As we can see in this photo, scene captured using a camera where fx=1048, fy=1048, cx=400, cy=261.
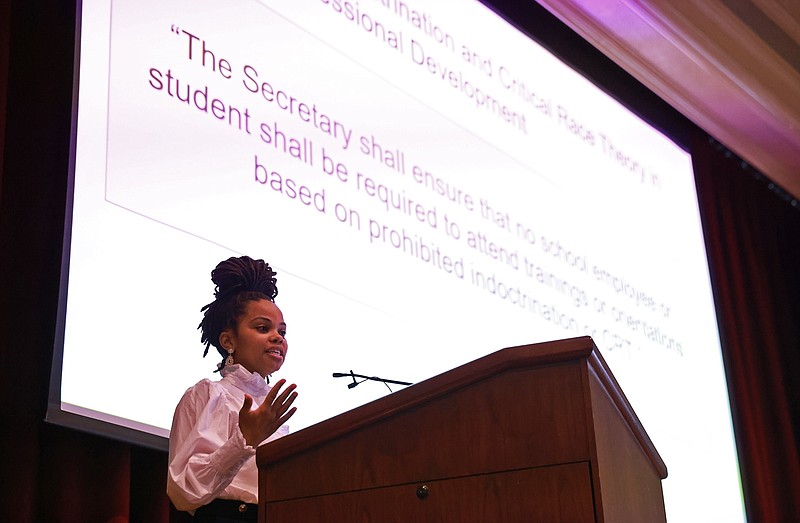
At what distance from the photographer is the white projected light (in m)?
2.29

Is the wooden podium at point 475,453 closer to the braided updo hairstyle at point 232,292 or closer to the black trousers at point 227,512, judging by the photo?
the black trousers at point 227,512

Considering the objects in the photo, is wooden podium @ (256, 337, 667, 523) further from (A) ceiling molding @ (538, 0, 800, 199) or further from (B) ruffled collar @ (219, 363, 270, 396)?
(A) ceiling molding @ (538, 0, 800, 199)

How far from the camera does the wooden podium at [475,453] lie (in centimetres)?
132

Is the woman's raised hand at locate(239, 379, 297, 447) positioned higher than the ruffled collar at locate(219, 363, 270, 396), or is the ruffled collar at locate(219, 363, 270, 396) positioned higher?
the ruffled collar at locate(219, 363, 270, 396)

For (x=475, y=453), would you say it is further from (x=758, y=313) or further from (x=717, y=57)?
(x=758, y=313)

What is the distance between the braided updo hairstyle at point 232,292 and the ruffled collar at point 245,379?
88 mm

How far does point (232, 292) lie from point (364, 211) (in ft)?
2.72

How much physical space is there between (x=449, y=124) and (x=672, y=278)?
Result: 1.49m

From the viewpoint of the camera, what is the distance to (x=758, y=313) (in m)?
5.14

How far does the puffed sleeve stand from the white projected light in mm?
406

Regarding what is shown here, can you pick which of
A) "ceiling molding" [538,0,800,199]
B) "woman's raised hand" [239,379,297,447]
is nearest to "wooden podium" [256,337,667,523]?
"woman's raised hand" [239,379,297,447]

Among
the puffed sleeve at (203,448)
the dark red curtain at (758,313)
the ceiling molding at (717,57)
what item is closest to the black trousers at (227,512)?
the puffed sleeve at (203,448)

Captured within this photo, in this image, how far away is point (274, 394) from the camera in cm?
157

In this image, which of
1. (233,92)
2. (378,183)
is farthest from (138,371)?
(378,183)
